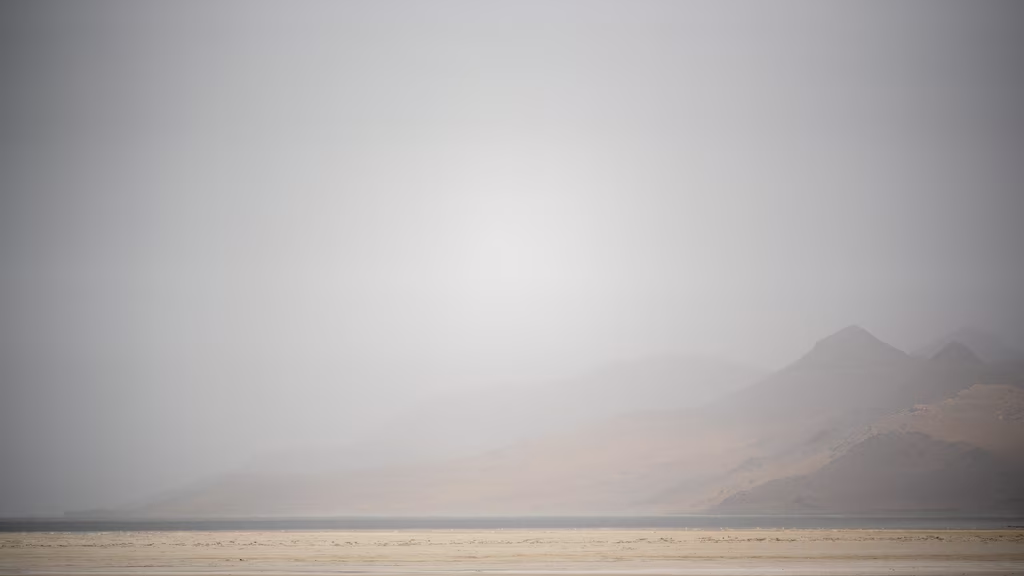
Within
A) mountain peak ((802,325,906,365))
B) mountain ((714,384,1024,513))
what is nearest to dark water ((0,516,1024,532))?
mountain ((714,384,1024,513))

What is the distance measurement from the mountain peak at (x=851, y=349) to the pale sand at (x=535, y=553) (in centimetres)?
4699

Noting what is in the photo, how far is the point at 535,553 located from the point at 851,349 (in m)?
66.7

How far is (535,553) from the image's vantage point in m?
42.6

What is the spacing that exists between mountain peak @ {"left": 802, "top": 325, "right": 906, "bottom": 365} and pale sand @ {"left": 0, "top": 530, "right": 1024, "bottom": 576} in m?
47.0

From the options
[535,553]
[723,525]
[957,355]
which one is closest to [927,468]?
[957,355]

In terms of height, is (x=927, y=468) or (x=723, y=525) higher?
(x=927, y=468)

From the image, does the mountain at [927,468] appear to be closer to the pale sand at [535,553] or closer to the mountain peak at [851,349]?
the mountain peak at [851,349]

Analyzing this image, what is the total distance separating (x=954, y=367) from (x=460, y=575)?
2844 inches

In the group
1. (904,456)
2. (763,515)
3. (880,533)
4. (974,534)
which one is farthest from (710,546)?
(904,456)

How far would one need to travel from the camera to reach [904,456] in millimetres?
76750

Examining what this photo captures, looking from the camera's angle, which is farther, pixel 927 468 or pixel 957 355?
pixel 957 355

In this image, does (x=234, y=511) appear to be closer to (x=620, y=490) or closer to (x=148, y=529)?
(x=148, y=529)

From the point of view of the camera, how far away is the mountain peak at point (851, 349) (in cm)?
9656

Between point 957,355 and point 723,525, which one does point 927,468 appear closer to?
point 957,355
